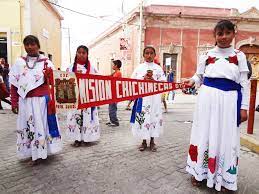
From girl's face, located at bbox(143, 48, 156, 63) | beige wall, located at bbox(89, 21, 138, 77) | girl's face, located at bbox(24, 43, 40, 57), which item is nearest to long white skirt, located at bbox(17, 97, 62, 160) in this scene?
girl's face, located at bbox(24, 43, 40, 57)

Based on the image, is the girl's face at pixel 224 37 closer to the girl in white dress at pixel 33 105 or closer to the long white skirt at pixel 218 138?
the long white skirt at pixel 218 138

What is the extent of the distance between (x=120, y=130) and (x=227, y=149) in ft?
12.4

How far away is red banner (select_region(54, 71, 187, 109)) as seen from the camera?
356 centimetres

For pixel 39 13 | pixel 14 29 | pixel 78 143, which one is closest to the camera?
pixel 78 143

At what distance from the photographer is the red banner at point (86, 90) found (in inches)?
140

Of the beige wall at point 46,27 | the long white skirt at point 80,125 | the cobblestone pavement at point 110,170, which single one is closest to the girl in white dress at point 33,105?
the cobblestone pavement at point 110,170

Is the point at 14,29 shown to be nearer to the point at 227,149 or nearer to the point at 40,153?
the point at 40,153

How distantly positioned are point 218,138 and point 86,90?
1694mm

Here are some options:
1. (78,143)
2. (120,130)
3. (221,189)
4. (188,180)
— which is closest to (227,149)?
(221,189)

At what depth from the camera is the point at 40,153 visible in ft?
12.9

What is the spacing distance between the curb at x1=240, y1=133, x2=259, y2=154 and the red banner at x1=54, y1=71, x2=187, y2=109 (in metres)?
2.27

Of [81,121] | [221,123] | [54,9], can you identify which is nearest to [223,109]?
[221,123]

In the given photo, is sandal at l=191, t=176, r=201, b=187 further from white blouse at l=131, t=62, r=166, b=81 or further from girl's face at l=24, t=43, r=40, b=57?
girl's face at l=24, t=43, r=40, b=57

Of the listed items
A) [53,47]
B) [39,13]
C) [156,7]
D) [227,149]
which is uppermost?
[156,7]
